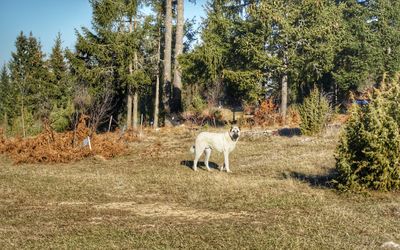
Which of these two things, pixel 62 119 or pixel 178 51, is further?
pixel 62 119

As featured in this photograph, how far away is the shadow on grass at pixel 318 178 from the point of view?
12.2 metres

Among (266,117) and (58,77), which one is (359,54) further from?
(58,77)

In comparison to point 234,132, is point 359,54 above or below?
above

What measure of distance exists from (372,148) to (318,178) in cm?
228

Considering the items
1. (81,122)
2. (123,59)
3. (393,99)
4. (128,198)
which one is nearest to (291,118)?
(123,59)

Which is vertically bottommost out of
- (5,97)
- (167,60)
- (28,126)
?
(28,126)

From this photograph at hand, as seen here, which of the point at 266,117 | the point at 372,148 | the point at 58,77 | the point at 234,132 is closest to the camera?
the point at 372,148

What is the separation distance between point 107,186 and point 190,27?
92.1ft

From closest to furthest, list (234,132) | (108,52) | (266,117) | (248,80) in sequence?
(234,132) → (248,80) → (266,117) → (108,52)

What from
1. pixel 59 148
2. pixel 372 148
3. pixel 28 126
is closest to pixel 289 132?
pixel 59 148

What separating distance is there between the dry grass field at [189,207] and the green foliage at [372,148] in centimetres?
40

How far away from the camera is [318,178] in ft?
42.8

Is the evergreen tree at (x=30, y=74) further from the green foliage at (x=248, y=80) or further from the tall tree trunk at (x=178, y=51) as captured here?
the green foliage at (x=248, y=80)

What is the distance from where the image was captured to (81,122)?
2031cm
